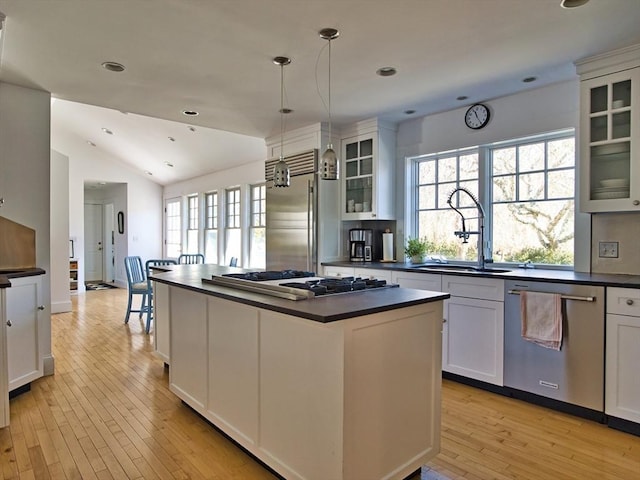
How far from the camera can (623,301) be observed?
2.43 meters

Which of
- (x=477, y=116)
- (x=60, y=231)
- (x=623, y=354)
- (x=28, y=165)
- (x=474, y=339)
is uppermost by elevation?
(x=477, y=116)

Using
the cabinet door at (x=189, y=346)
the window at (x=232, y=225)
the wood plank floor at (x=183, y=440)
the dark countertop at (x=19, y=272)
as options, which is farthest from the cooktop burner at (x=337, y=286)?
the window at (x=232, y=225)

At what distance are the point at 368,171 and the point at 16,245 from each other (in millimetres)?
3349

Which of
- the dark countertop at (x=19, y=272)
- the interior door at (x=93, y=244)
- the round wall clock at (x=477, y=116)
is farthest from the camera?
the interior door at (x=93, y=244)

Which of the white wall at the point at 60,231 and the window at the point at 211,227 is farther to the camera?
the window at the point at 211,227

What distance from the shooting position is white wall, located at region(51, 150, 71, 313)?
6.45 m

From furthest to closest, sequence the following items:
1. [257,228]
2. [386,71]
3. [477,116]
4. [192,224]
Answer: [192,224], [257,228], [477,116], [386,71]

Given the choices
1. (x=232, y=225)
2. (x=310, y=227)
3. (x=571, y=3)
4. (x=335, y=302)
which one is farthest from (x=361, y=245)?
(x=232, y=225)

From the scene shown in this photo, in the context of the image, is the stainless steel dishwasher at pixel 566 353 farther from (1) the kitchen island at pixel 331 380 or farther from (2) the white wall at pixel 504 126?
(1) the kitchen island at pixel 331 380

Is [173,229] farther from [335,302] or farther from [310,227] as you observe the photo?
[335,302]

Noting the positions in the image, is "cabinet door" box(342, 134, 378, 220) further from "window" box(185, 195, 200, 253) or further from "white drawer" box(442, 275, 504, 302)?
"window" box(185, 195, 200, 253)

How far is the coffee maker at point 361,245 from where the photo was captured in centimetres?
452

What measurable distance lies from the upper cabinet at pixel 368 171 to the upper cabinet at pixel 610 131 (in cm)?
190

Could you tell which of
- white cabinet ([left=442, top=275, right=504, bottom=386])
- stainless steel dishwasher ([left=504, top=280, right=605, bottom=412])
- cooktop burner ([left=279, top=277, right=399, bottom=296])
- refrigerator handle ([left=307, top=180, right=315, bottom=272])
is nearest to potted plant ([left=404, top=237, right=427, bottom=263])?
white cabinet ([left=442, top=275, right=504, bottom=386])
